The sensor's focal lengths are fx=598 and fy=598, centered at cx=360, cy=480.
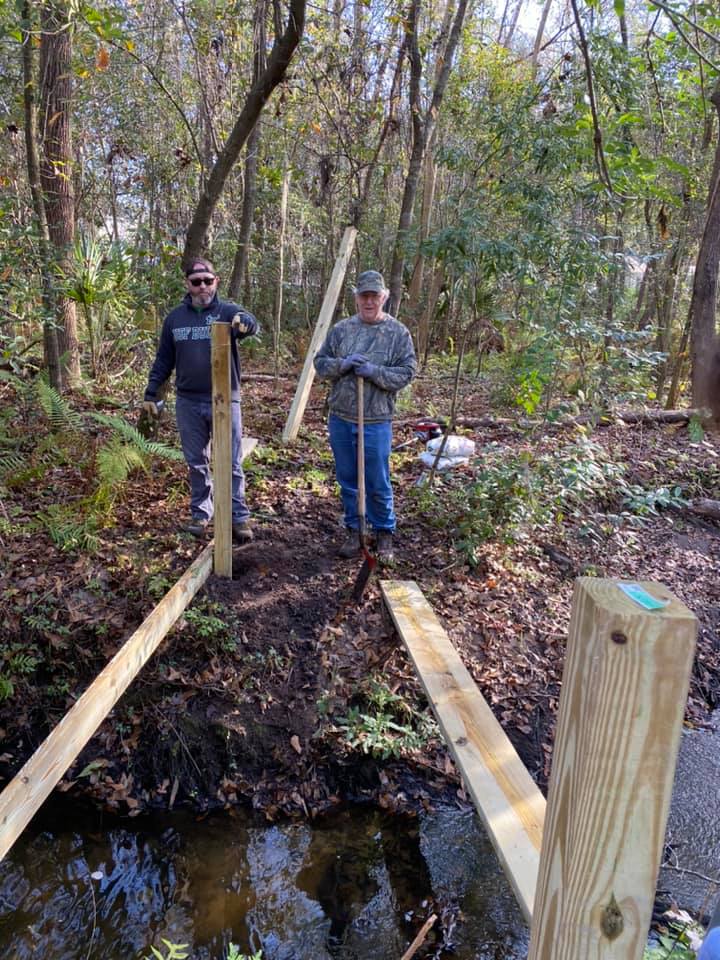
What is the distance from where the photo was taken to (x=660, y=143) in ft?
30.7

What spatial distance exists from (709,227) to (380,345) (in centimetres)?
601

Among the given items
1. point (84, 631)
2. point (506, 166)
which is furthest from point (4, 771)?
point (506, 166)

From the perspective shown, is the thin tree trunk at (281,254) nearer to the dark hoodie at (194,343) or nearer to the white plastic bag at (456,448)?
the white plastic bag at (456,448)

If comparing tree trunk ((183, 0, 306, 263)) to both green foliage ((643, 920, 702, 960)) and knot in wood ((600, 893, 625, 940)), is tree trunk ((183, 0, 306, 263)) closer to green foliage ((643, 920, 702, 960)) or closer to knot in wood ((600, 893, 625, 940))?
knot in wood ((600, 893, 625, 940))

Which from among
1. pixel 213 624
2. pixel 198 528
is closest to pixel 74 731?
pixel 213 624

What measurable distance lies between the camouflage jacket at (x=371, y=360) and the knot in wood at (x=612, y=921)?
3708 mm

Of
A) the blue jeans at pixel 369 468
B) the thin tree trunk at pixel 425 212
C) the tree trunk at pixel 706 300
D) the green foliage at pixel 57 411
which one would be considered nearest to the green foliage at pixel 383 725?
the blue jeans at pixel 369 468

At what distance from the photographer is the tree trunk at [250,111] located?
15.1 ft

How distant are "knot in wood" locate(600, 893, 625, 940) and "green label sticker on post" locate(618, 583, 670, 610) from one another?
489 mm

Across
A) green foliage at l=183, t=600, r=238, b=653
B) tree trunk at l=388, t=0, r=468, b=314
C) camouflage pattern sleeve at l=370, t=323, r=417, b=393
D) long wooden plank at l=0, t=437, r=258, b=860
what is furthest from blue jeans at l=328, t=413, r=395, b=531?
tree trunk at l=388, t=0, r=468, b=314

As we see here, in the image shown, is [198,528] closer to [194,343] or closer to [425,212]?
[194,343]

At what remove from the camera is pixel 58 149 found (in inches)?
250

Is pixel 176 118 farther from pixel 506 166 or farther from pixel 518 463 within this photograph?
pixel 518 463

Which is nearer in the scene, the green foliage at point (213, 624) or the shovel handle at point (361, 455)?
the green foliage at point (213, 624)
